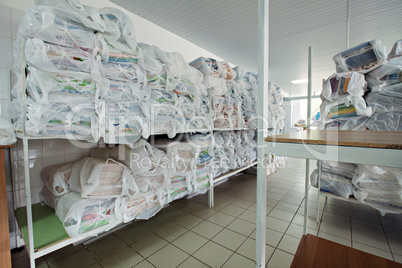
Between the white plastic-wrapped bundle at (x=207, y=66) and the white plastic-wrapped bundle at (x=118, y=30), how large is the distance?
0.95 m

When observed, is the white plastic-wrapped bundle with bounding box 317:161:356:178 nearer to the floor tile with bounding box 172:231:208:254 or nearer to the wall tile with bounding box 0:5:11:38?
the floor tile with bounding box 172:231:208:254

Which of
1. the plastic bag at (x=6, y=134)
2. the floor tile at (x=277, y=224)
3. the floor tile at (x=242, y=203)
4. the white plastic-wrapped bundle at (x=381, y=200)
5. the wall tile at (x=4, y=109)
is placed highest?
the wall tile at (x=4, y=109)

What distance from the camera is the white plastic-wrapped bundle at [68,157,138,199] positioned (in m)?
1.29

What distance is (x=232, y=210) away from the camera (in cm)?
233

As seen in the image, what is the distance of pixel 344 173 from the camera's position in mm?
1953

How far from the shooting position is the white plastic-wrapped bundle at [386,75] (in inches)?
→ 65.4

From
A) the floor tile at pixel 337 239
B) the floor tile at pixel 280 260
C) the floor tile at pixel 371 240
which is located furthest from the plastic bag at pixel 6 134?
the floor tile at pixel 371 240

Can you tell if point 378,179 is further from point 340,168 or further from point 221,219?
point 221,219

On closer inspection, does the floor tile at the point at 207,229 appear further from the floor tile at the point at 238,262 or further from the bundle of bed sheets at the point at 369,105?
the bundle of bed sheets at the point at 369,105

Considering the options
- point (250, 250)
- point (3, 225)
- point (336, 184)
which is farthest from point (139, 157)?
point (336, 184)

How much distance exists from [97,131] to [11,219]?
1.26 metres

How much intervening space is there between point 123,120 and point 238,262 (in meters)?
1.49

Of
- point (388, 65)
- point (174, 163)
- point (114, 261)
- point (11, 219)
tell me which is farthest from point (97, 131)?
point (388, 65)

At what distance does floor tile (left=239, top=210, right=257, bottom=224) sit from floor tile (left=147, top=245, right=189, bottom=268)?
88 cm
